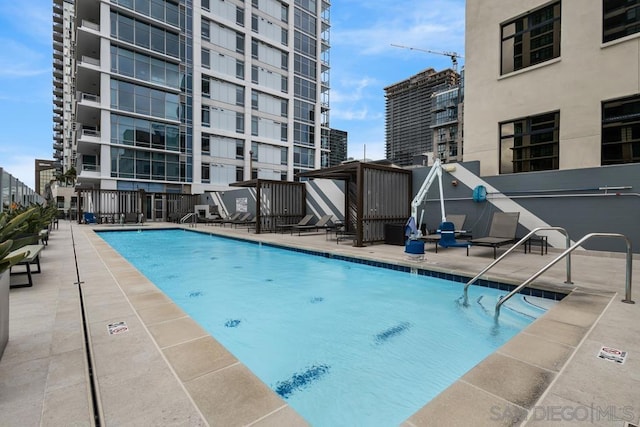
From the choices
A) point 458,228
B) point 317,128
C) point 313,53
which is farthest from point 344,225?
point 313,53

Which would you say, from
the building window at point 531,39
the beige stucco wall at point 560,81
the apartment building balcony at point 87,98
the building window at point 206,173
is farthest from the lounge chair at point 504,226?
the apartment building balcony at point 87,98

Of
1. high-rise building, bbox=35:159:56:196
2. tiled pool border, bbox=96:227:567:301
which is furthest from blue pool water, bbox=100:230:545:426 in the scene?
high-rise building, bbox=35:159:56:196

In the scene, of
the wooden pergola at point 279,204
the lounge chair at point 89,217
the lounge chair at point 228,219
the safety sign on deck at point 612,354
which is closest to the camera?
the safety sign on deck at point 612,354

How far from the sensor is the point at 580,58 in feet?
28.5

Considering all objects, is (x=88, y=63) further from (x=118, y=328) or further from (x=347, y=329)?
(x=347, y=329)

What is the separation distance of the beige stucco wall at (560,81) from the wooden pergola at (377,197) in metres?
3.05

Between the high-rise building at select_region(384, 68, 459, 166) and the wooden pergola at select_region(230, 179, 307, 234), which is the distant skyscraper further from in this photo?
the wooden pergola at select_region(230, 179, 307, 234)

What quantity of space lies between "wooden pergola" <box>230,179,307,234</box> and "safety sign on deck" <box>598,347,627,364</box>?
1226 centimetres

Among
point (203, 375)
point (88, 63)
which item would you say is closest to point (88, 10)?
point (88, 63)

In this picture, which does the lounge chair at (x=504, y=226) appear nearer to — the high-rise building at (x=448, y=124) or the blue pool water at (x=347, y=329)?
the blue pool water at (x=347, y=329)

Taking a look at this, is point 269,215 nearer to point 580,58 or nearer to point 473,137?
point 473,137

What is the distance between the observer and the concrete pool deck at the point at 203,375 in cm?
173

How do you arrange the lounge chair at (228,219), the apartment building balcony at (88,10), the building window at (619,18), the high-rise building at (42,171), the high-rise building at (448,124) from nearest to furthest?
the building window at (619,18)
the lounge chair at (228,219)
the apartment building balcony at (88,10)
the high-rise building at (448,124)
the high-rise building at (42,171)

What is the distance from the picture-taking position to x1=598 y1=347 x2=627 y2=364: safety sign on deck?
232 cm
